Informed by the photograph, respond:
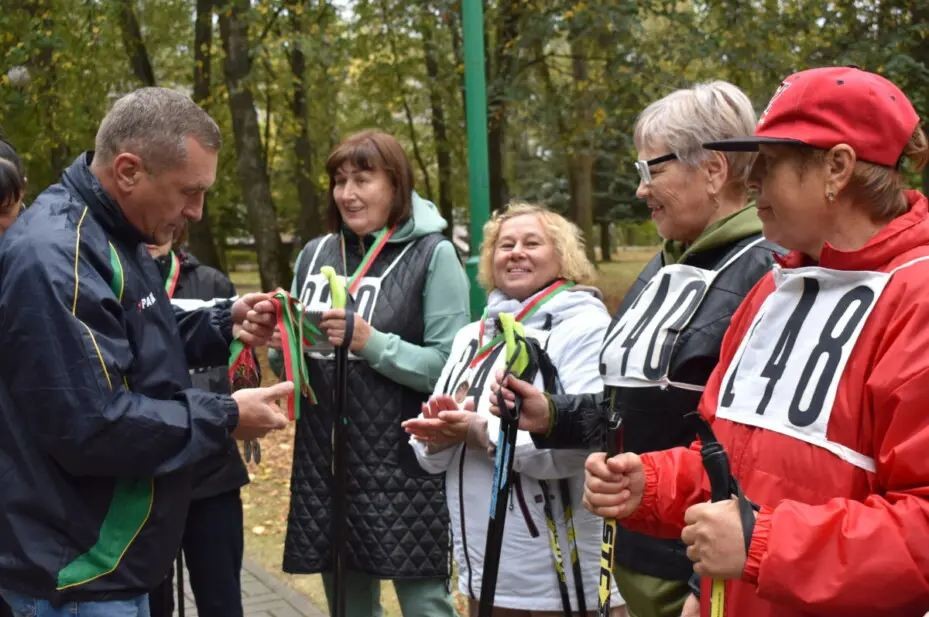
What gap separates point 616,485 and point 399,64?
1423 centimetres

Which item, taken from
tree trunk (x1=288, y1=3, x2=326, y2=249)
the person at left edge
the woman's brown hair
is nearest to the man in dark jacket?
the woman's brown hair

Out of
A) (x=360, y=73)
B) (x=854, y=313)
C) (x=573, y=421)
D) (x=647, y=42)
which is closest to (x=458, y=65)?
(x=360, y=73)

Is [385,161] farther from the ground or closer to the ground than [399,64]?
closer to the ground

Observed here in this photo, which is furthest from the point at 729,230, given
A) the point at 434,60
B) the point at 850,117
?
the point at 434,60

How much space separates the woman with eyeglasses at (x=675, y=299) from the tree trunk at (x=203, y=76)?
1269 centimetres

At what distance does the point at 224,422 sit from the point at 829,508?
162 cm

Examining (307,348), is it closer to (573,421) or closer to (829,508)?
(573,421)

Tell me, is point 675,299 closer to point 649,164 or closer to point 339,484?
point 649,164

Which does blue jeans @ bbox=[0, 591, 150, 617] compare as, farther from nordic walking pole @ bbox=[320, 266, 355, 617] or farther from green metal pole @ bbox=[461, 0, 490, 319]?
green metal pole @ bbox=[461, 0, 490, 319]

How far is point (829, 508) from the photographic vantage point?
5.58 ft

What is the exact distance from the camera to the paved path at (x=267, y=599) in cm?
539

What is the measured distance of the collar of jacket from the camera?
262 centimetres

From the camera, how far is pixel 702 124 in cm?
275

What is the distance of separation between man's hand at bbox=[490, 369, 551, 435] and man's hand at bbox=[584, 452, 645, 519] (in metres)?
0.70
